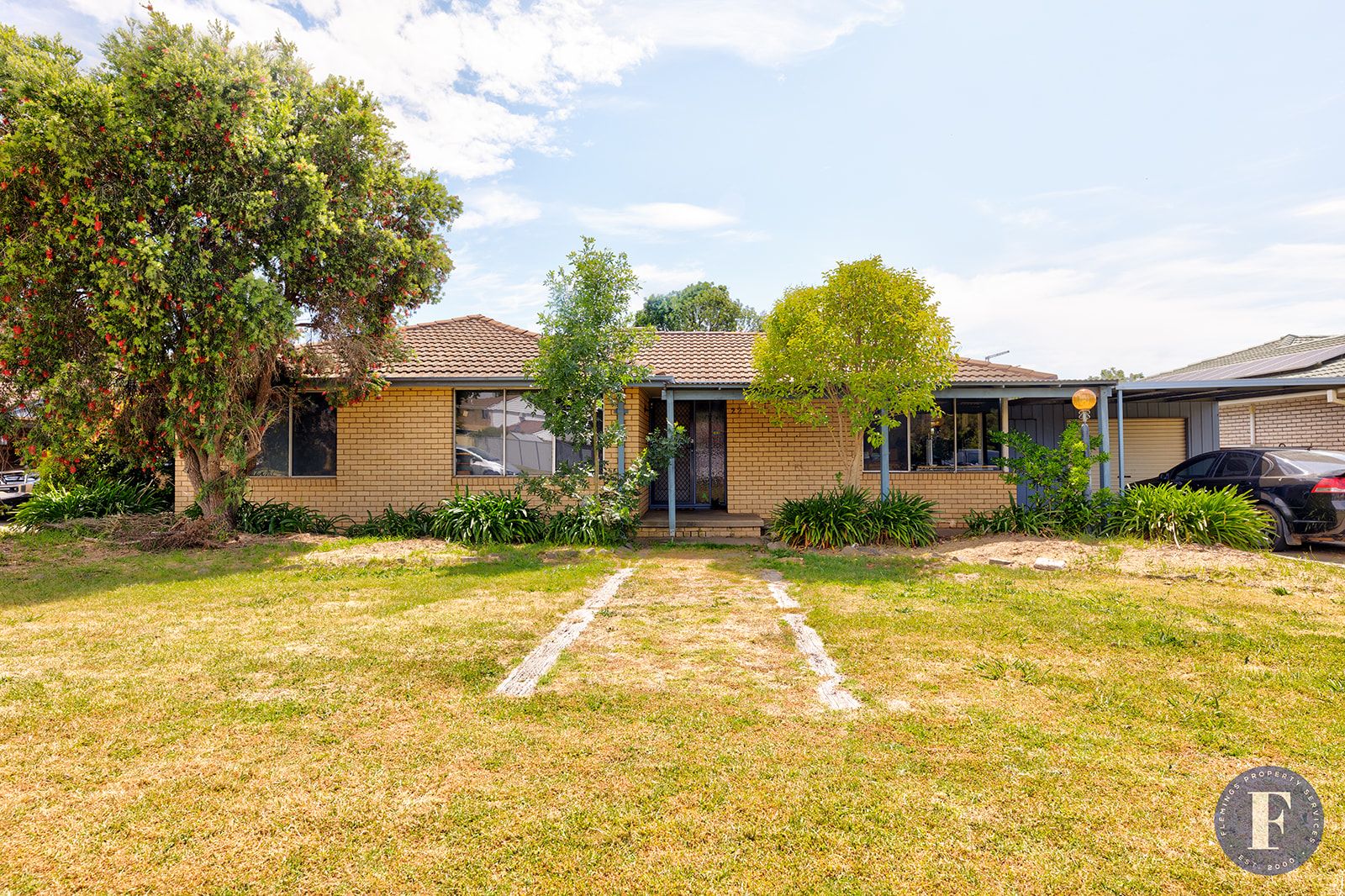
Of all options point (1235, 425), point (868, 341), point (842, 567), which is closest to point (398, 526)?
point (842, 567)

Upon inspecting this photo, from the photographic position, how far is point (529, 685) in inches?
181

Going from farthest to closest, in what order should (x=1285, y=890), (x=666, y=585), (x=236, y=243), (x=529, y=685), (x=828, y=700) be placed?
(x=236, y=243)
(x=666, y=585)
(x=529, y=685)
(x=828, y=700)
(x=1285, y=890)

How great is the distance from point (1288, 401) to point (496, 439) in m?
17.8

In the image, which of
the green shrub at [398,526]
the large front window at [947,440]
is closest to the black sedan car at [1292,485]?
the large front window at [947,440]

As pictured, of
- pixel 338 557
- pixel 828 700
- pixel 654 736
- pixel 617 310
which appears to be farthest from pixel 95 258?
pixel 828 700

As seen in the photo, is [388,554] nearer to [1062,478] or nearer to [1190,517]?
[1062,478]

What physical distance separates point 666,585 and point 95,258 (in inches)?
323

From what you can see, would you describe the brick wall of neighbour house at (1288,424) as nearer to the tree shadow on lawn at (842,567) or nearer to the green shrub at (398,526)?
the tree shadow on lawn at (842,567)

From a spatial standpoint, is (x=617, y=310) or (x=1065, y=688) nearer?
(x=1065, y=688)

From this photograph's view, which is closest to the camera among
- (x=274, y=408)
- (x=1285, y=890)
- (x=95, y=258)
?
(x=1285, y=890)

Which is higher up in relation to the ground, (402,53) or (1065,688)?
(402,53)

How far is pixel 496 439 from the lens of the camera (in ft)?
42.7

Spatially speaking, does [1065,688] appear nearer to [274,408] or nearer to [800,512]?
[800,512]

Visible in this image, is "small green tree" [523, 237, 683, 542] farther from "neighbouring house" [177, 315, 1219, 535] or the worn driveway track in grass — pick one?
the worn driveway track in grass
